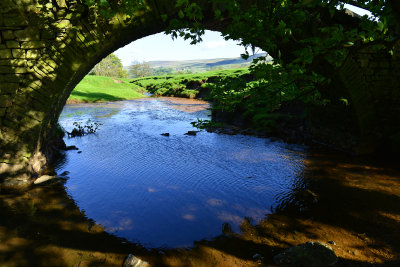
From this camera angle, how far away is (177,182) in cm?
627

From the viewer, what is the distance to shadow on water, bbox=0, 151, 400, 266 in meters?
3.50

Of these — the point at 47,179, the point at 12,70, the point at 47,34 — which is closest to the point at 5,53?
the point at 12,70

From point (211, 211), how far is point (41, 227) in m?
3.13

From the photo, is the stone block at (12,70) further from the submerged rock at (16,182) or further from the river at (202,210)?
the river at (202,210)

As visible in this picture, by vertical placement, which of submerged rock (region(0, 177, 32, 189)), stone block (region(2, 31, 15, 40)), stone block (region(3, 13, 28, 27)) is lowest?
submerged rock (region(0, 177, 32, 189))

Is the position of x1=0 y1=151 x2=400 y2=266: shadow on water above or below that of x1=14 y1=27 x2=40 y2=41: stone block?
below

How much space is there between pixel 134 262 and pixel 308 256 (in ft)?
8.23

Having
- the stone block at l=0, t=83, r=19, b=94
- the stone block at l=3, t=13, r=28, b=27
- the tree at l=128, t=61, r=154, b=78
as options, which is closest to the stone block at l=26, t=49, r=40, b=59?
the stone block at l=3, t=13, r=28, b=27

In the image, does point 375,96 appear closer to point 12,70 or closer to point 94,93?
point 12,70

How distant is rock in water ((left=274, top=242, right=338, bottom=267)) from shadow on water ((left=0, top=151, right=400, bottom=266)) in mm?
155

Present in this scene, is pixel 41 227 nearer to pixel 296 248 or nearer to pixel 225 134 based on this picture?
pixel 296 248

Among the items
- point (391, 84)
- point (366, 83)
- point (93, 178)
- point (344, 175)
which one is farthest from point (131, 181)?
point (391, 84)

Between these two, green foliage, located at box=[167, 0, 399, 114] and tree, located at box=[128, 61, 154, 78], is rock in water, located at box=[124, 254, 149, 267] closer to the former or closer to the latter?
green foliage, located at box=[167, 0, 399, 114]

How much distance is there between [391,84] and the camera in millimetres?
7574
